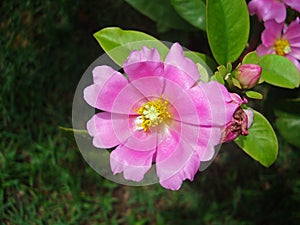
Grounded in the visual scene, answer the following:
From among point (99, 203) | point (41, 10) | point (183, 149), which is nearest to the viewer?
point (183, 149)

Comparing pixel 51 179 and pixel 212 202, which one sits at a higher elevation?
pixel 51 179

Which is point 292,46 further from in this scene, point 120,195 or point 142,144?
point 120,195

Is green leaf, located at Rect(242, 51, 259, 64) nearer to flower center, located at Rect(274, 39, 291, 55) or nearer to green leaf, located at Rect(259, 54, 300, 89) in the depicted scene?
green leaf, located at Rect(259, 54, 300, 89)

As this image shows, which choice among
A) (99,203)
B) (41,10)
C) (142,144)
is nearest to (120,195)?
(99,203)

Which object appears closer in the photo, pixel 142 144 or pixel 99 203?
pixel 142 144

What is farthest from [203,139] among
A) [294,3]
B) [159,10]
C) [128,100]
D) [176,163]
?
[159,10]

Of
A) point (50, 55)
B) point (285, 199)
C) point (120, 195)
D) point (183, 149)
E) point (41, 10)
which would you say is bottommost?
point (285, 199)

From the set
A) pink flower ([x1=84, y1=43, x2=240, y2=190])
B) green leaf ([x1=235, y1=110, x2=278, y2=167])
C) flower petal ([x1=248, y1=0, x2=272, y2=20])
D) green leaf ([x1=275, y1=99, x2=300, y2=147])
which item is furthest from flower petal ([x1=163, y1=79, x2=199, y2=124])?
green leaf ([x1=275, y1=99, x2=300, y2=147])
